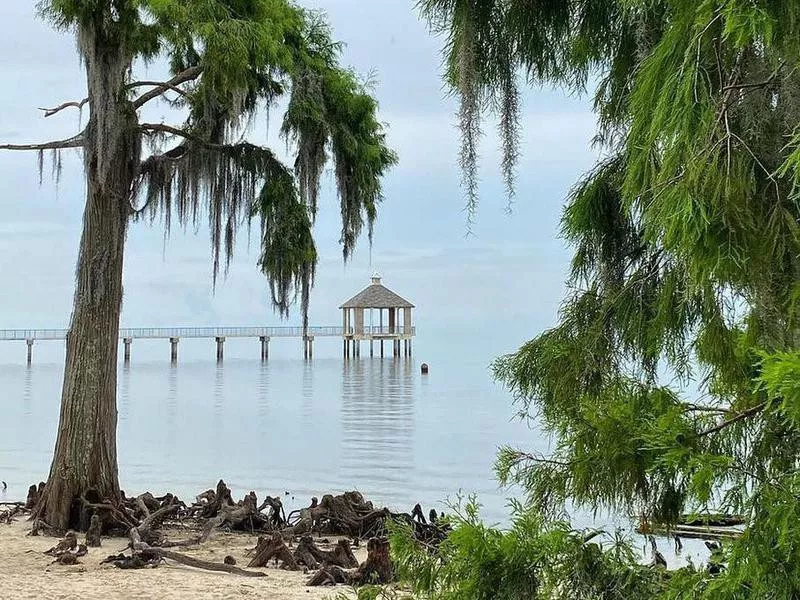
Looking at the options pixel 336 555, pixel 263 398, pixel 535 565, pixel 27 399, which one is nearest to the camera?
pixel 535 565

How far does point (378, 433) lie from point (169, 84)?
1957cm

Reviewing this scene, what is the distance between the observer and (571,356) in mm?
3256

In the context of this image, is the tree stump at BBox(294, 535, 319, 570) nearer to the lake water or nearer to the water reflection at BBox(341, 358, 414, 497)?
the lake water

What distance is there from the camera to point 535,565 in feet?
8.38

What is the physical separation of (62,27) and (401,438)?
18.5m

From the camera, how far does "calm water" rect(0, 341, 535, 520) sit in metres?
17.8

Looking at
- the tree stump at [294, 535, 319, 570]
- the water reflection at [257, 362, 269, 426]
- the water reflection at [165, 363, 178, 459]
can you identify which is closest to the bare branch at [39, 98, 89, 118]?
the tree stump at [294, 535, 319, 570]

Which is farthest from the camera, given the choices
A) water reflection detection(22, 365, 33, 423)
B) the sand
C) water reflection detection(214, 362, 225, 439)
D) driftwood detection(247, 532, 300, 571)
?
water reflection detection(22, 365, 33, 423)

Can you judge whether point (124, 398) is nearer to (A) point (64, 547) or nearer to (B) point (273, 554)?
(A) point (64, 547)

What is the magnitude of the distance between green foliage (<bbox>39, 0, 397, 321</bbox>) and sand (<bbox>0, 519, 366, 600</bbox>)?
3.06 meters

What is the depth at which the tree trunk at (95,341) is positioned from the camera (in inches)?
384

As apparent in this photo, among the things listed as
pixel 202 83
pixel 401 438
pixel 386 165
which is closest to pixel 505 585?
pixel 202 83

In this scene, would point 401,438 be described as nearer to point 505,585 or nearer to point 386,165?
point 386,165

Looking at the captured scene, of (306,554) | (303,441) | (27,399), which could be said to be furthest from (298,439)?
(27,399)
